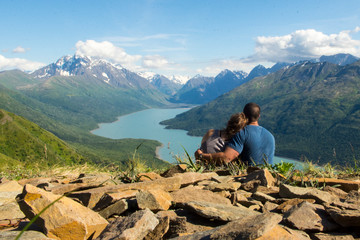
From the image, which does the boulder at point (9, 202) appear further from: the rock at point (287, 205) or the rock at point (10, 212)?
the rock at point (287, 205)

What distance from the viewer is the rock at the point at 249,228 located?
240 centimetres

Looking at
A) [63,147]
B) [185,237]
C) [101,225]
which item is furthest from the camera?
[63,147]

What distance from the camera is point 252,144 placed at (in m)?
7.33

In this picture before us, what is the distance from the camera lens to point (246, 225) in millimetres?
2570

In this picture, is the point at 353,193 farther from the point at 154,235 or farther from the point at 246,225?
the point at 154,235

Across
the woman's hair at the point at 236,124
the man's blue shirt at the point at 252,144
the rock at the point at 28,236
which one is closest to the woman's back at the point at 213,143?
the man's blue shirt at the point at 252,144

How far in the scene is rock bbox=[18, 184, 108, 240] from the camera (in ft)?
10.00

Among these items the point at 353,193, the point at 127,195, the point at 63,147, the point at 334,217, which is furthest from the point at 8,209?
the point at 63,147

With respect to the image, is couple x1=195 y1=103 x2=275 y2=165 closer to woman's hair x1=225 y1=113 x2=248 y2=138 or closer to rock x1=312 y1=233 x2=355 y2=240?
woman's hair x1=225 y1=113 x2=248 y2=138

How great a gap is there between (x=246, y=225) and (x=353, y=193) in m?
2.38

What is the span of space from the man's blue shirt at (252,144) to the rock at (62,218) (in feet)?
14.9

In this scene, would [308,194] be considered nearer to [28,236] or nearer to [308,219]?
[308,219]

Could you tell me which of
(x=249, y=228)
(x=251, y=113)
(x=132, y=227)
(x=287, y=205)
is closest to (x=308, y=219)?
(x=287, y=205)

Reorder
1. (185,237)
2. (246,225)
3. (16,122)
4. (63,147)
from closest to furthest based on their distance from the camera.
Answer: (246,225) < (185,237) < (63,147) < (16,122)
